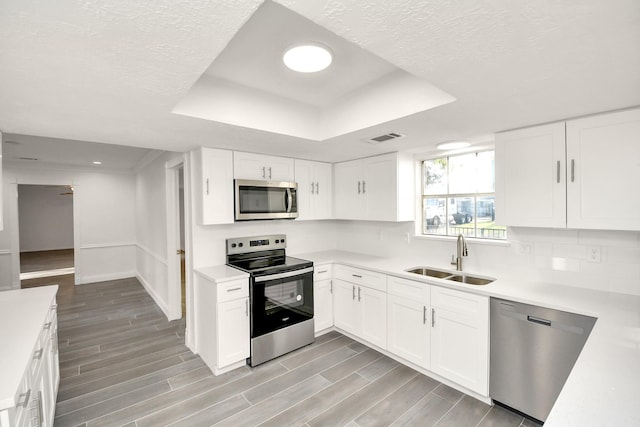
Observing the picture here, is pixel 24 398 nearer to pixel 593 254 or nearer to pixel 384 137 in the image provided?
pixel 384 137

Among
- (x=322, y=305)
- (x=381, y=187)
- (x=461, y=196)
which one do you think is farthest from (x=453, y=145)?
(x=322, y=305)

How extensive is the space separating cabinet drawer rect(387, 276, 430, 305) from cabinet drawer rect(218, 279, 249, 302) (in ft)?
4.69

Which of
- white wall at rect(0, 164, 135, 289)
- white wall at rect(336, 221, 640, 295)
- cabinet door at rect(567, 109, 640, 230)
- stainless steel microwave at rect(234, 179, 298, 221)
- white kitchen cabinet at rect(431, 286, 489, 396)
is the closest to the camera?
cabinet door at rect(567, 109, 640, 230)

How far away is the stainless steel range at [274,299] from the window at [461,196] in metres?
1.58

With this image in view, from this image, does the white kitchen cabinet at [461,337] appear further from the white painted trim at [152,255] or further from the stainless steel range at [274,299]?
the white painted trim at [152,255]

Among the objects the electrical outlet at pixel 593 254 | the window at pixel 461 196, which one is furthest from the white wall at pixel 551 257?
the window at pixel 461 196

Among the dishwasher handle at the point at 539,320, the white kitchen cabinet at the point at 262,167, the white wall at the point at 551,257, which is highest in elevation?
the white kitchen cabinet at the point at 262,167

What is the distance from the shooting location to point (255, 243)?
349 cm

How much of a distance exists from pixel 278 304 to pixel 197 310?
89cm

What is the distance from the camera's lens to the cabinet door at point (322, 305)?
3.38m

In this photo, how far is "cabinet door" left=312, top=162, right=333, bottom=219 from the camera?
152 inches

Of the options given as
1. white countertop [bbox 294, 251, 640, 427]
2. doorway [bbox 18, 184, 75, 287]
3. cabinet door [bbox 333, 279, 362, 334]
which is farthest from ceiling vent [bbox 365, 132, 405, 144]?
doorway [bbox 18, 184, 75, 287]

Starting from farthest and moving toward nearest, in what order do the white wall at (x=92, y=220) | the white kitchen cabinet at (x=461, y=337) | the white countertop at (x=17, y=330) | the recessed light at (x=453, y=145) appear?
the white wall at (x=92, y=220)
the recessed light at (x=453, y=145)
the white kitchen cabinet at (x=461, y=337)
the white countertop at (x=17, y=330)

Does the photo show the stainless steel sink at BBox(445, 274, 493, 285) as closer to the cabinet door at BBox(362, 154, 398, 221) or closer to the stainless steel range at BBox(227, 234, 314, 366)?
the cabinet door at BBox(362, 154, 398, 221)
